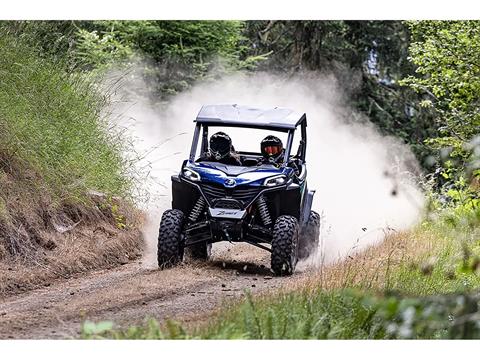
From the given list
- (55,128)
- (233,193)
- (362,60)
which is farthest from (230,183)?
(362,60)

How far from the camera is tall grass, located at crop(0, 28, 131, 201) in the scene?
30.9ft

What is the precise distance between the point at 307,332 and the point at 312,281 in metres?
1.51

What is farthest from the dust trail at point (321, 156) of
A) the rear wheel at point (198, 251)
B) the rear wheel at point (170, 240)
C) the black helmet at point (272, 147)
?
the rear wheel at point (170, 240)

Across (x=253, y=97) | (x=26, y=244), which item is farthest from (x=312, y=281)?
(x=253, y=97)

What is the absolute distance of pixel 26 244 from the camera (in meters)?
8.55

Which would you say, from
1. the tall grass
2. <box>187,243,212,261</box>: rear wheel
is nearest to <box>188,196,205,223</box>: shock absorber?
<box>187,243,212,261</box>: rear wheel

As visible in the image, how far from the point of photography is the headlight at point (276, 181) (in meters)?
8.81

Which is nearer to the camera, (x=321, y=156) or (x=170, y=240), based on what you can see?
(x=170, y=240)

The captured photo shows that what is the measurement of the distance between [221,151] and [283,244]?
1171mm

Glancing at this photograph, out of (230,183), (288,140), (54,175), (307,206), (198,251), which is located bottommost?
(198,251)

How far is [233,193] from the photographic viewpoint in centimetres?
877

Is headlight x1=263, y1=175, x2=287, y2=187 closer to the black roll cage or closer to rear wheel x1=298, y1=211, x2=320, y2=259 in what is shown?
the black roll cage

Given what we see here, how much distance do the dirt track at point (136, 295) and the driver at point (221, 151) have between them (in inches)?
35.4

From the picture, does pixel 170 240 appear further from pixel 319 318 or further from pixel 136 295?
pixel 319 318
